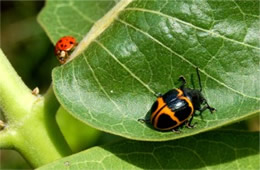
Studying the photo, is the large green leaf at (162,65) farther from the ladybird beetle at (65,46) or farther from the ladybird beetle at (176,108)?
the ladybird beetle at (65,46)

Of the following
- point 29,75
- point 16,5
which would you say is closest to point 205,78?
point 29,75

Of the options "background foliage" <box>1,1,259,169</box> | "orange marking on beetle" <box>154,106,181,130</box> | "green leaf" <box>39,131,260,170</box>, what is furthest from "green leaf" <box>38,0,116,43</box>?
"green leaf" <box>39,131,260,170</box>

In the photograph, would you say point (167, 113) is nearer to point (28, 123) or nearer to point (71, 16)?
point (28, 123)

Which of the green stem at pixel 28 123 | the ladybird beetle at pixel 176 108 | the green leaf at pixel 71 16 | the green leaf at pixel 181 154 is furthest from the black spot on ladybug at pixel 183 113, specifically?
the green leaf at pixel 71 16

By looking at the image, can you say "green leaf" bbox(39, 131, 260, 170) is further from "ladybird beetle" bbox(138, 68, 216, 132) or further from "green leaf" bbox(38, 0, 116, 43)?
"green leaf" bbox(38, 0, 116, 43)

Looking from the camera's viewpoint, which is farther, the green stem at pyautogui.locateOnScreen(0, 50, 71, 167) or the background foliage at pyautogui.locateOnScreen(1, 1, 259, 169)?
the green stem at pyautogui.locateOnScreen(0, 50, 71, 167)

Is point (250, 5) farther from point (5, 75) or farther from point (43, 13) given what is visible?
point (43, 13)
